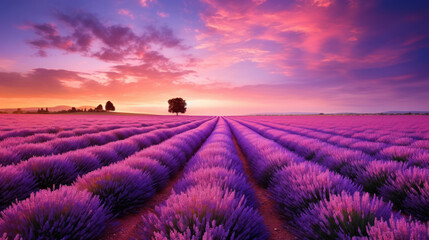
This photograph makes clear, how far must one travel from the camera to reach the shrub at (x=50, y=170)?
3.06 m

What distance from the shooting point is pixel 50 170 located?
126 inches

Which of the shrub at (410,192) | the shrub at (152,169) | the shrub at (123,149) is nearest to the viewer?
the shrub at (410,192)

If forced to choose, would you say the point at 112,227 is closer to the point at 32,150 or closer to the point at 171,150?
the point at 171,150

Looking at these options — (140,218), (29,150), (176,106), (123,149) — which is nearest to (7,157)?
(29,150)

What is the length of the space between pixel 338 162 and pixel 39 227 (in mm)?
4856

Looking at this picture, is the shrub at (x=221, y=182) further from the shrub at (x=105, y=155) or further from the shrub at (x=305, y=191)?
the shrub at (x=105, y=155)

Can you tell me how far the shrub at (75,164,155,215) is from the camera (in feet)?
7.93

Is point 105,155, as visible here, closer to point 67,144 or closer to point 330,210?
point 67,144

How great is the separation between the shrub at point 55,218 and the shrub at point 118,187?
1.92ft

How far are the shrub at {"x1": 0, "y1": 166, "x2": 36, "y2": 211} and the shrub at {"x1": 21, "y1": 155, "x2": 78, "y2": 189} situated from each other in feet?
0.90

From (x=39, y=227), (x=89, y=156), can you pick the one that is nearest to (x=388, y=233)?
(x=39, y=227)

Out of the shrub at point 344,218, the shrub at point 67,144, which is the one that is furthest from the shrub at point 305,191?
the shrub at point 67,144

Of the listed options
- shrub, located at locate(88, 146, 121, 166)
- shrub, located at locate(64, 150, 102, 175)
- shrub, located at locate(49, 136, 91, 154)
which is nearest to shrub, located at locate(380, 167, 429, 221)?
shrub, located at locate(64, 150, 102, 175)

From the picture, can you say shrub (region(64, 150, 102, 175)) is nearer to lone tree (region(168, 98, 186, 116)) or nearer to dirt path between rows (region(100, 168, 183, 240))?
dirt path between rows (region(100, 168, 183, 240))
